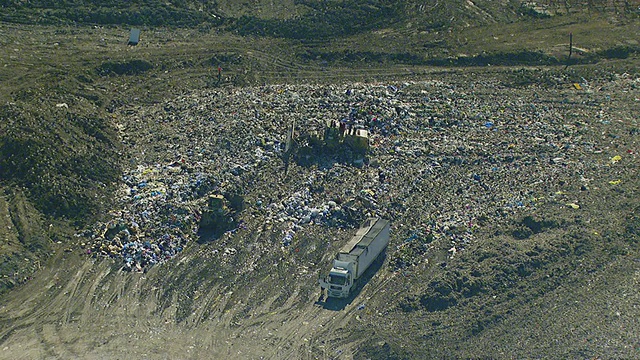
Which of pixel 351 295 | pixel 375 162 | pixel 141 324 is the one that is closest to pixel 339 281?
pixel 351 295

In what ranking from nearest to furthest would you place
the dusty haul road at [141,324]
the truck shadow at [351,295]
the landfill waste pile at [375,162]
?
the dusty haul road at [141,324]
the truck shadow at [351,295]
the landfill waste pile at [375,162]

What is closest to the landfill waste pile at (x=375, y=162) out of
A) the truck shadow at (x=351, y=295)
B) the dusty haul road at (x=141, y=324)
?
the truck shadow at (x=351, y=295)

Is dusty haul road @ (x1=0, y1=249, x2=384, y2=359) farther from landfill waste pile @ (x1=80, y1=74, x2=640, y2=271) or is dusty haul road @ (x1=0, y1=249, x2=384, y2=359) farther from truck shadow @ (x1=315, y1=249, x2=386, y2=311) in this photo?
landfill waste pile @ (x1=80, y1=74, x2=640, y2=271)

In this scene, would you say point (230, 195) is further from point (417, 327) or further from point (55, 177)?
point (417, 327)

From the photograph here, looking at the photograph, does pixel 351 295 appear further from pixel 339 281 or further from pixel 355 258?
pixel 355 258

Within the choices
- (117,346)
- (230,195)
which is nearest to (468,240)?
(230,195)

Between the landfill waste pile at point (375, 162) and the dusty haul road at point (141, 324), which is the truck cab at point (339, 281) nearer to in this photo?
the dusty haul road at point (141, 324)
